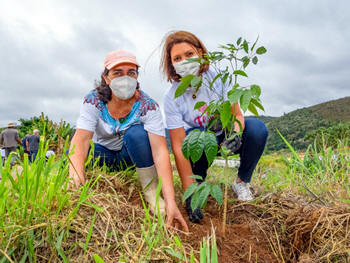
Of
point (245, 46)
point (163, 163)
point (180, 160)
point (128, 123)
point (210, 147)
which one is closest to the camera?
point (210, 147)

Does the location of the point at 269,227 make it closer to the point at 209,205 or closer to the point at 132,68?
the point at 209,205

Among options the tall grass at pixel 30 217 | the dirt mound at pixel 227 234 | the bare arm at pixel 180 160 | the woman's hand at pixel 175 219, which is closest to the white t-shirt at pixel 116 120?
the bare arm at pixel 180 160

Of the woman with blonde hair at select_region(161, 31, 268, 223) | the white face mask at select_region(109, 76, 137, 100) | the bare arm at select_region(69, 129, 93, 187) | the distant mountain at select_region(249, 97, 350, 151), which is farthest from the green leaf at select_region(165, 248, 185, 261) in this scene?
the distant mountain at select_region(249, 97, 350, 151)

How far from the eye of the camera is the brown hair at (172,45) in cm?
198

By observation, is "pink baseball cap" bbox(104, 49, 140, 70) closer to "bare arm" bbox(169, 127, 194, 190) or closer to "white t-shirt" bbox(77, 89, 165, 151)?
"white t-shirt" bbox(77, 89, 165, 151)

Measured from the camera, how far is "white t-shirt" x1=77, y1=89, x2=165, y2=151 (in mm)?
1949

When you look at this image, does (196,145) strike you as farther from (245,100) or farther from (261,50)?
(261,50)

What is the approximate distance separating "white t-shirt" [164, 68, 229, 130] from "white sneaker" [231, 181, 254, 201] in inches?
21.5

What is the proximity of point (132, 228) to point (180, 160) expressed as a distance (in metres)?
0.61

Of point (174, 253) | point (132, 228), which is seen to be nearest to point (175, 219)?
point (132, 228)

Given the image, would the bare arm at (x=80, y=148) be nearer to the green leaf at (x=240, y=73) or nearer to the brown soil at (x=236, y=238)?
the brown soil at (x=236, y=238)

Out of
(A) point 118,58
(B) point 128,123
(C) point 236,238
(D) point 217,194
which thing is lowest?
(C) point 236,238

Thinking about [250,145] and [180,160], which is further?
[250,145]

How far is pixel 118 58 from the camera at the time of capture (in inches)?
74.5
